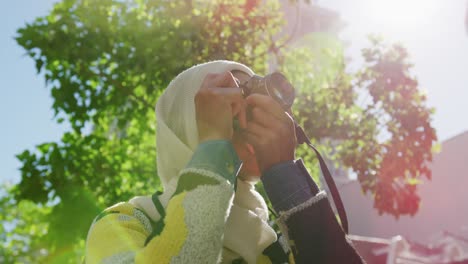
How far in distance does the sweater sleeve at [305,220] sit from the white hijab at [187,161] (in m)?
0.15

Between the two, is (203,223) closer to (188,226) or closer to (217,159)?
(188,226)

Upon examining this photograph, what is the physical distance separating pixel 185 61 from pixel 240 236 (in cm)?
494

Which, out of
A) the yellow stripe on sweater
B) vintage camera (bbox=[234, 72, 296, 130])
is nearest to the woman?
the yellow stripe on sweater

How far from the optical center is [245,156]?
193 cm

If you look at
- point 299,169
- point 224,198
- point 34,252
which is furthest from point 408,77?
point 34,252

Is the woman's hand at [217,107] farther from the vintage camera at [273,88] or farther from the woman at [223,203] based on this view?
the vintage camera at [273,88]

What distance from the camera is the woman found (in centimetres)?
135

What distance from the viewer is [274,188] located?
173cm

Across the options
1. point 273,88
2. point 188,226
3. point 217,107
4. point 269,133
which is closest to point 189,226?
point 188,226

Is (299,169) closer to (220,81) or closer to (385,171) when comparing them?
(220,81)

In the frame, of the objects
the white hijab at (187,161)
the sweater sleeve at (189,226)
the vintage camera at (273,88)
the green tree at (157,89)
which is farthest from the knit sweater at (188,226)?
the green tree at (157,89)

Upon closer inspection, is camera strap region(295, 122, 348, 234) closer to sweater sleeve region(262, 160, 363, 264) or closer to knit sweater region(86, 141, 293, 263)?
sweater sleeve region(262, 160, 363, 264)

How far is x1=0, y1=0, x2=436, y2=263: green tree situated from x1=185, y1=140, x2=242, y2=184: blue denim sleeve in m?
5.04

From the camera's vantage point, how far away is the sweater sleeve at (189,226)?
1317mm
